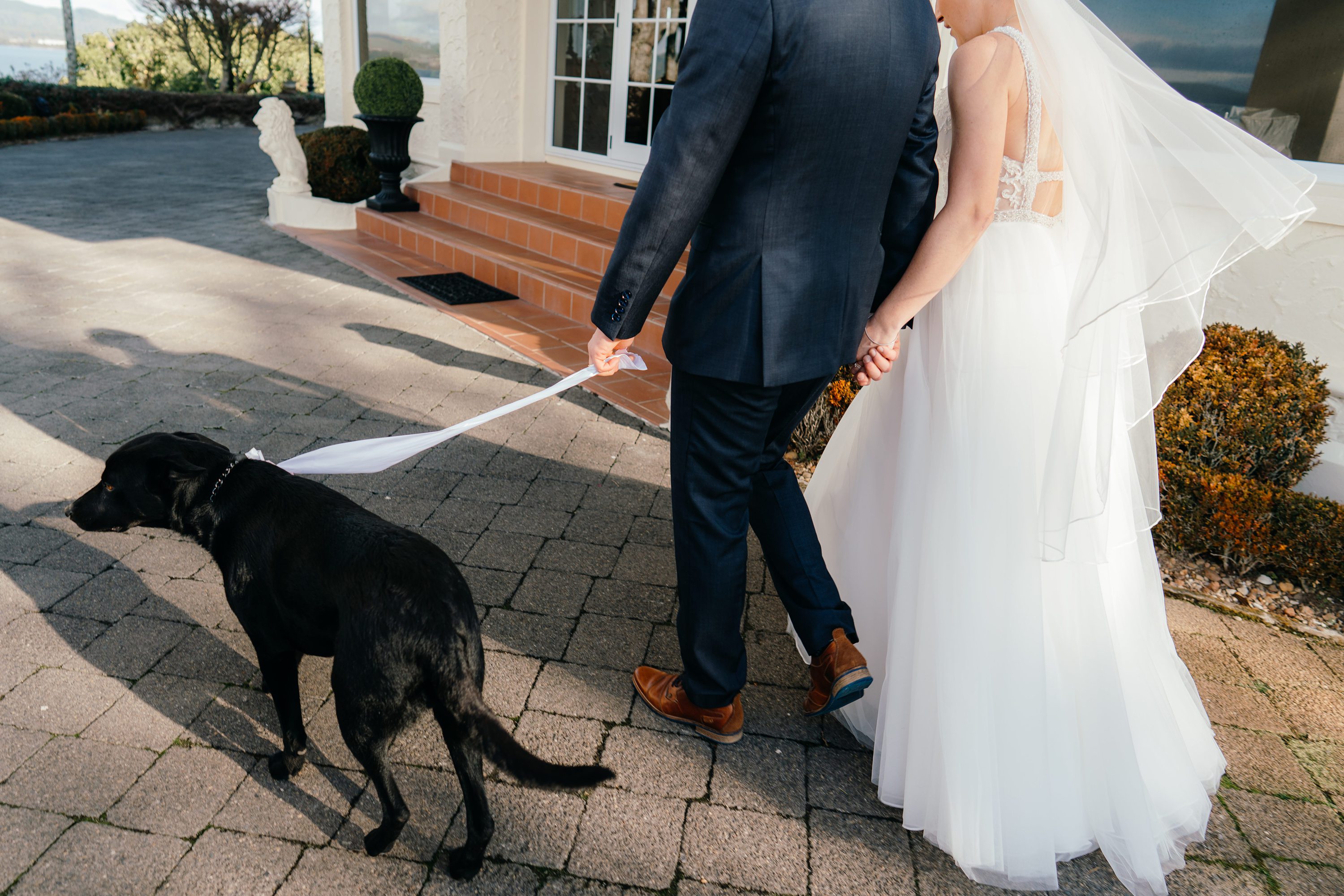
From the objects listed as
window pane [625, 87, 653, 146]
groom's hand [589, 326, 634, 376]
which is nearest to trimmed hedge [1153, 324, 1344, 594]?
groom's hand [589, 326, 634, 376]

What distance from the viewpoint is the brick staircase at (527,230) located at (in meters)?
6.53

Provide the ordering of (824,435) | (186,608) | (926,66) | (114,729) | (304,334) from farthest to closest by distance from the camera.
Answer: (304,334) < (824,435) < (186,608) < (114,729) < (926,66)

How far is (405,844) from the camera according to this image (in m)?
1.99

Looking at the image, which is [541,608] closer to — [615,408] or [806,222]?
[806,222]

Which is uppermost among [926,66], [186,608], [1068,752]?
[926,66]

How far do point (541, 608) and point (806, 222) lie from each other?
165cm

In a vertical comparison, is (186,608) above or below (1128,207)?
below

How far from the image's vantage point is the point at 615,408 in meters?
4.78

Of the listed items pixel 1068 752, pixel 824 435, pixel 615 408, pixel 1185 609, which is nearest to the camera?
pixel 1068 752

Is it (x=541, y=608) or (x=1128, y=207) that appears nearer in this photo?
(x=1128, y=207)

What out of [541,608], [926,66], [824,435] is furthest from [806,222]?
[824,435]

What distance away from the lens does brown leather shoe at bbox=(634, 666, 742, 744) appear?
2.33m

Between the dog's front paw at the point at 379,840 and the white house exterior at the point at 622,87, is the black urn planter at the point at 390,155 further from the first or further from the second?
the dog's front paw at the point at 379,840

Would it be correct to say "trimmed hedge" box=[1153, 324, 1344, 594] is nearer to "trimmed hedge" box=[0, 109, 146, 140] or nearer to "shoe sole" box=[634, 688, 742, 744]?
"shoe sole" box=[634, 688, 742, 744]
